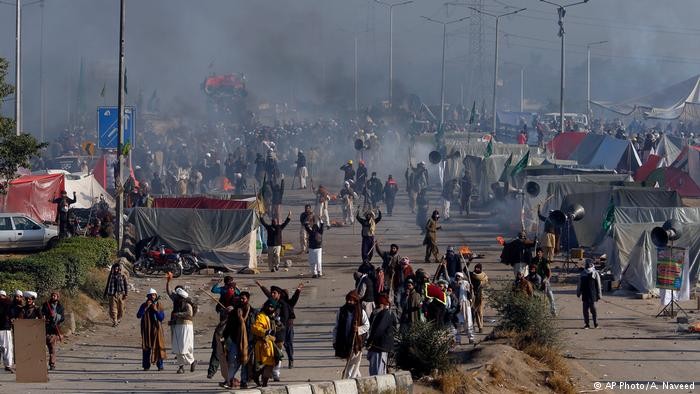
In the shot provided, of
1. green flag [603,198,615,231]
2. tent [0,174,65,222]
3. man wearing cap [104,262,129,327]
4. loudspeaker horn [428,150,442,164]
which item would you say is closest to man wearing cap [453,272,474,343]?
man wearing cap [104,262,129,327]

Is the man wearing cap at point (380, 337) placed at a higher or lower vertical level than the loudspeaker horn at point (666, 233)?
lower

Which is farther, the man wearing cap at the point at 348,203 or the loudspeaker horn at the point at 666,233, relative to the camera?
the man wearing cap at the point at 348,203

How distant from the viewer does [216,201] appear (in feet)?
103

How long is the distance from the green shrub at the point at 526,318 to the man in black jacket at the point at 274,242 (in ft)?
31.2

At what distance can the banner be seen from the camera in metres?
23.0

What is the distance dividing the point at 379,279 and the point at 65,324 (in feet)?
17.0

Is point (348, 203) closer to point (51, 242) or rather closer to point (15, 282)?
point (51, 242)

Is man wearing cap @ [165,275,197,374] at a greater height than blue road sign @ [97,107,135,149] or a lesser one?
lesser

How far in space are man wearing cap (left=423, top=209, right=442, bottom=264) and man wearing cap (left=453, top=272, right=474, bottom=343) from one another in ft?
28.7

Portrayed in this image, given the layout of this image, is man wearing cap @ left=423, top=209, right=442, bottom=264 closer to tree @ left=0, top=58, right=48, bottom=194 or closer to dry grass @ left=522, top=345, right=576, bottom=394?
tree @ left=0, top=58, right=48, bottom=194

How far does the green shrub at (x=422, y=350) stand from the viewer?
51.5ft

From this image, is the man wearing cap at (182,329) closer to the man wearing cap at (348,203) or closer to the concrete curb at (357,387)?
the concrete curb at (357,387)

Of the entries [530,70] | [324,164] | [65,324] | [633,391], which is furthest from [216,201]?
[530,70]

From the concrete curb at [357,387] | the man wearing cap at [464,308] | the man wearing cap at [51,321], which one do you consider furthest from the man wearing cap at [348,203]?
the concrete curb at [357,387]
